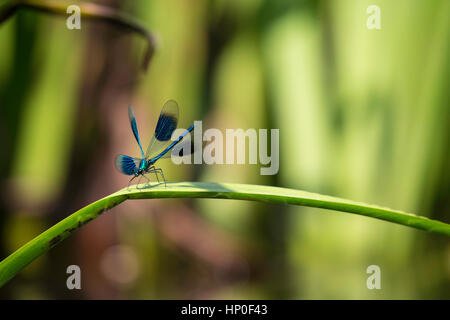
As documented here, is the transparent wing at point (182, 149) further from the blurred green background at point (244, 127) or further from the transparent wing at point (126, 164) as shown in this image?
the blurred green background at point (244, 127)

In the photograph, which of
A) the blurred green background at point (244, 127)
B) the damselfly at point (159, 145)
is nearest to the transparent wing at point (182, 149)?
the damselfly at point (159, 145)

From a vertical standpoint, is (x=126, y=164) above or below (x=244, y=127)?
below

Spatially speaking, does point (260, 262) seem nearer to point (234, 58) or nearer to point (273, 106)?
point (273, 106)

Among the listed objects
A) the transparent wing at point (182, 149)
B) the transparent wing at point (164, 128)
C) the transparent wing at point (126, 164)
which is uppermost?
the transparent wing at point (164, 128)

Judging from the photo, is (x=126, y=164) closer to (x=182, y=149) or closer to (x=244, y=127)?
(x=182, y=149)

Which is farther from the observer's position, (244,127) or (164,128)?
(244,127)

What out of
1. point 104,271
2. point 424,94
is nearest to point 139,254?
point 104,271

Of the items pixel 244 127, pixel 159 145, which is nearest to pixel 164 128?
pixel 159 145
